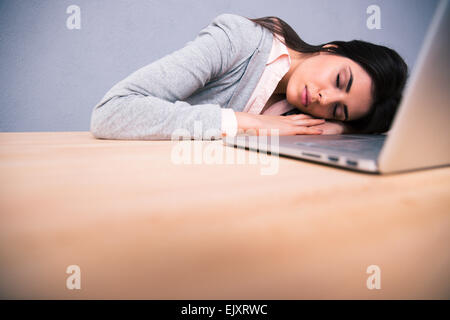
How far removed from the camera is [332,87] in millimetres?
706

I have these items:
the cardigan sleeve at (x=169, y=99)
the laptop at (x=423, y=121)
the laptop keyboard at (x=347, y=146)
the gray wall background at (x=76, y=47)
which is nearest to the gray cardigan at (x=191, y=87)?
the cardigan sleeve at (x=169, y=99)

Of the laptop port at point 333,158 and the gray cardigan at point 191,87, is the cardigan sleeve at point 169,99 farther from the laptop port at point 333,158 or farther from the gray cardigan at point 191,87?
the laptop port at point 333,158

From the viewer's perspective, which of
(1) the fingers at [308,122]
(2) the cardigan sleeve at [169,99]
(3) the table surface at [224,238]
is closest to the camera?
(3) the table surface at [224,238]

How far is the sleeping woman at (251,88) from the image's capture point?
52 centimetres

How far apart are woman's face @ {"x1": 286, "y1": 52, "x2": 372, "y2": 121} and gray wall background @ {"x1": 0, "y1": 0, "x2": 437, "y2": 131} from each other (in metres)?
0.63

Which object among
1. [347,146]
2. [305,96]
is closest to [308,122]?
[305,96]

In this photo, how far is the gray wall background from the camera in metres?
0.96

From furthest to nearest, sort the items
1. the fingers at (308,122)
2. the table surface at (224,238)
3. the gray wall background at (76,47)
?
the gray wall background at (76,47), the fingers at (308,122), the table surface at (224,238)

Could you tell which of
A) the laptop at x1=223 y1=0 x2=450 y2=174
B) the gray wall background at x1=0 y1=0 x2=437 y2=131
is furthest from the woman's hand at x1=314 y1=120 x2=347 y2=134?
the gray wall background at x1=0 y1=0 x2=437 y2=131

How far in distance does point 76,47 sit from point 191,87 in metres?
0.71

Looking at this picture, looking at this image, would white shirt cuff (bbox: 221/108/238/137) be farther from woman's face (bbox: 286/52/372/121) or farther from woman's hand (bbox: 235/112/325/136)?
woman's face (bbox: 286/52/372/121)

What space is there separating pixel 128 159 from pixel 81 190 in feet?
0.38
